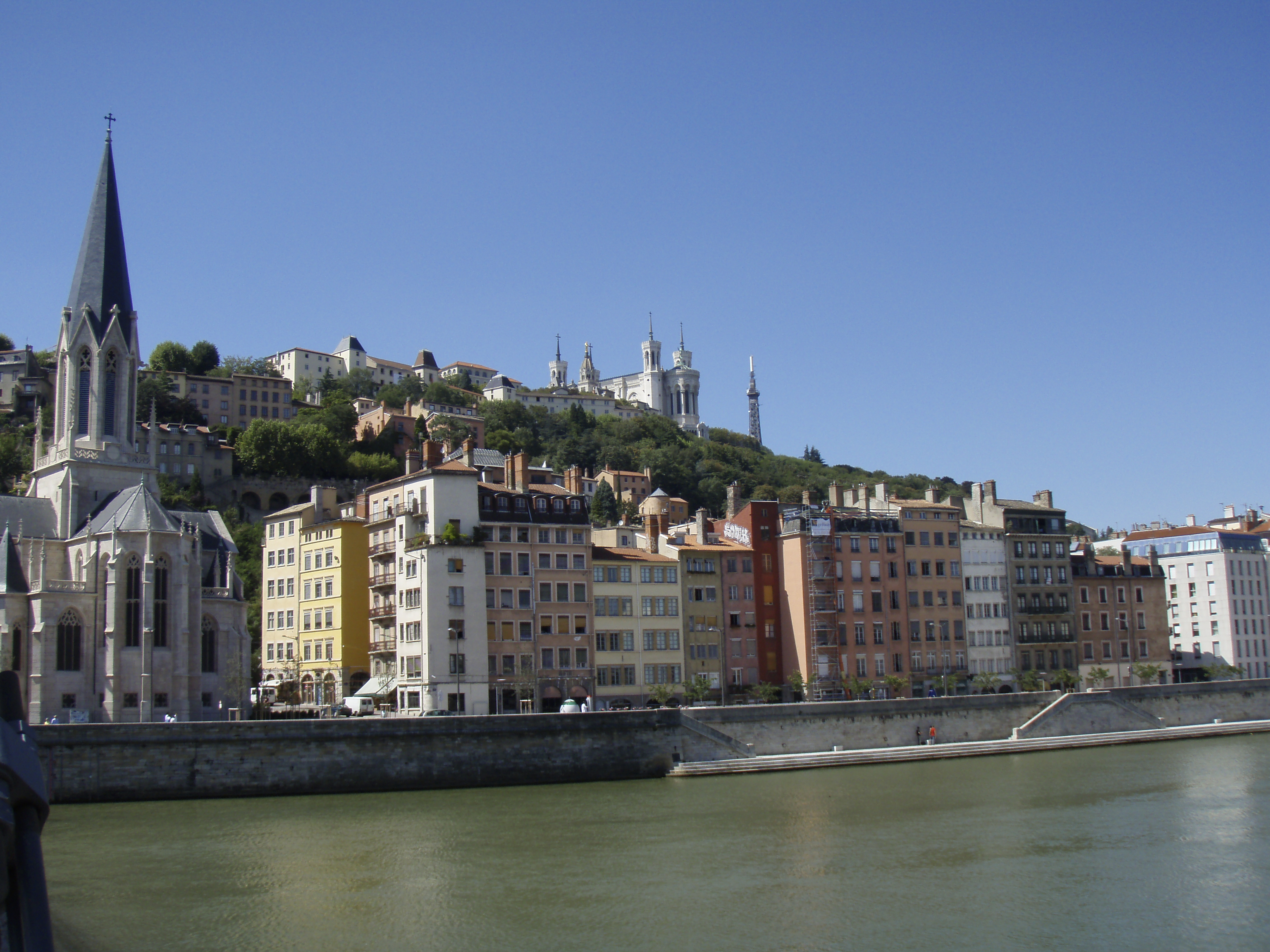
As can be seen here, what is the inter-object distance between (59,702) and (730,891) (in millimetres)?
37109

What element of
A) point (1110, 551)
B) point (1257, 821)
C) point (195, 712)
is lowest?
point (1257, 821)

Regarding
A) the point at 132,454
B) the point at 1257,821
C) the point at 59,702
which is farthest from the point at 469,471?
the point at 1257,821

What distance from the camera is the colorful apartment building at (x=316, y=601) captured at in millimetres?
73250

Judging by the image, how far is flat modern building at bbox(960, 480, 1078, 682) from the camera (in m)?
84.8

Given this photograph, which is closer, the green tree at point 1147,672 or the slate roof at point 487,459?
the green tree at point 1147,672

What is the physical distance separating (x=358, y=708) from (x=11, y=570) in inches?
708

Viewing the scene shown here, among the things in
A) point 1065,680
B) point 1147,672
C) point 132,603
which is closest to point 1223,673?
point 1147,672

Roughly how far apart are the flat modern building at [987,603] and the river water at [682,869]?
31258 millimetres

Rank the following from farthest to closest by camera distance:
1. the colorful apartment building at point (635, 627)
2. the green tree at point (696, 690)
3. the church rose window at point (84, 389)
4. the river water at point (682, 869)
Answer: the colorful apartment building at point (635, 627) → the green tree at point (696, 690) → the church rose window at point (84, 389) → the river water at point (682, 869)

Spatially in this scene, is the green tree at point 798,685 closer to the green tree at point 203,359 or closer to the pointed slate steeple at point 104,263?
the pointed slate steeple at point 104,263

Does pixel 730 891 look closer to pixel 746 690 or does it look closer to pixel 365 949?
pixel 365 949

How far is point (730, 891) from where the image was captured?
30672mm

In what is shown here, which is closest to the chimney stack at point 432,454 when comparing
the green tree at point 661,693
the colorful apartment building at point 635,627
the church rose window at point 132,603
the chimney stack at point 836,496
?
the colorful apartment building at point 635,627

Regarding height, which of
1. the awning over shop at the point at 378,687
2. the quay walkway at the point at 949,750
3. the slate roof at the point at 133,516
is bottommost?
the quay walkway at the point at 949,750
